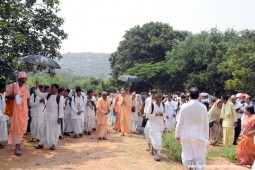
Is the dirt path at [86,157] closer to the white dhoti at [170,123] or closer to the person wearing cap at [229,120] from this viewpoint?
the person wearing cap at [229,120]

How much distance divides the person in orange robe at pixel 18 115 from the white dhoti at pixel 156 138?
3516 mm

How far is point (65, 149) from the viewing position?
10781 mm

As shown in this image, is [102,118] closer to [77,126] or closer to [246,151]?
[77,126]

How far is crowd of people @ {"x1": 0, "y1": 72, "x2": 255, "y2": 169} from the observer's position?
6.66 meters

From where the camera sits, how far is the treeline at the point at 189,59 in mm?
25188

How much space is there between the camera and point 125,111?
1531 centimetres

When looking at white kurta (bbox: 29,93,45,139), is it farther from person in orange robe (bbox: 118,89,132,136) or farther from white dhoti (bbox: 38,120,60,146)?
person in orange robe (bbox: 118,89,132,136)

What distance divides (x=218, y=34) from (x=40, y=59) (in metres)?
25.1

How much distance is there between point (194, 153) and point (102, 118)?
7.31 m

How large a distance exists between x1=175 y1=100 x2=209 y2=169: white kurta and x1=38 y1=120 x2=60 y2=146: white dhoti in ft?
16.6

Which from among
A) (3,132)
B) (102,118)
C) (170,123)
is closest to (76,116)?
(102,118)

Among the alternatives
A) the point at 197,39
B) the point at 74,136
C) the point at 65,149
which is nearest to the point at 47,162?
the point at 65,149

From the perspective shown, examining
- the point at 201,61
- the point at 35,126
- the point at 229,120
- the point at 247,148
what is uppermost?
the point at 201,61

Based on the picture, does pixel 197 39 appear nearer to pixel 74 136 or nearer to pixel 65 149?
pixel 74 136
